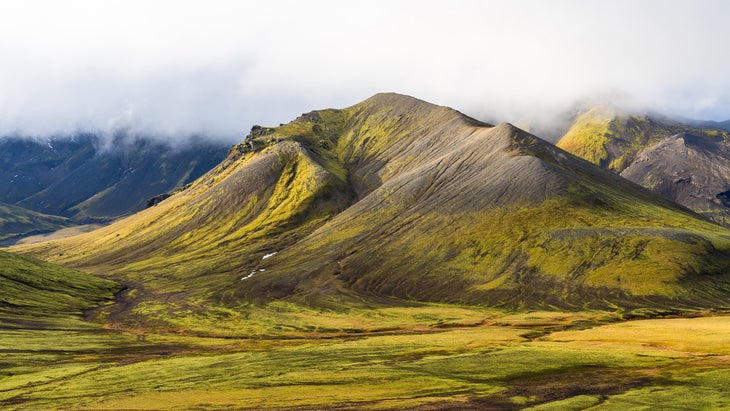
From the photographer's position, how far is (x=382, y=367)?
95312 mm

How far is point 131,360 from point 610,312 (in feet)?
451

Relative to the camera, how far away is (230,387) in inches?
3364

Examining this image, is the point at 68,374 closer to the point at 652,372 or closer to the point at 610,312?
the point at 652,372

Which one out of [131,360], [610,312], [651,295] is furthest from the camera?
[651,295]

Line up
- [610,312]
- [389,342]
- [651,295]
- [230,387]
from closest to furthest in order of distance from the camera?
1. [230,387]
2. [389,342]
3. [610,312]
4. [651,295]

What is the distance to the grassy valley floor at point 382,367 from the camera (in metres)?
71.8

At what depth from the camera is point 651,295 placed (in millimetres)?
186750

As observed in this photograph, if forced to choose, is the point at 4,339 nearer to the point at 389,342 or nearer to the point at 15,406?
the point at 15,406

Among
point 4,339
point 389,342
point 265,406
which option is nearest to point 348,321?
point 389,342

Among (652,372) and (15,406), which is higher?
(15,406)

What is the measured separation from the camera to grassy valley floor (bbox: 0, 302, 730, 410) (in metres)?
71.8

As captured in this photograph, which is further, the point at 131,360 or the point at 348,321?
the point at 348,321

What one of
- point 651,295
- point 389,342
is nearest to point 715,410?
point 389,342

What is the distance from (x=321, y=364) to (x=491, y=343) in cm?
4045
